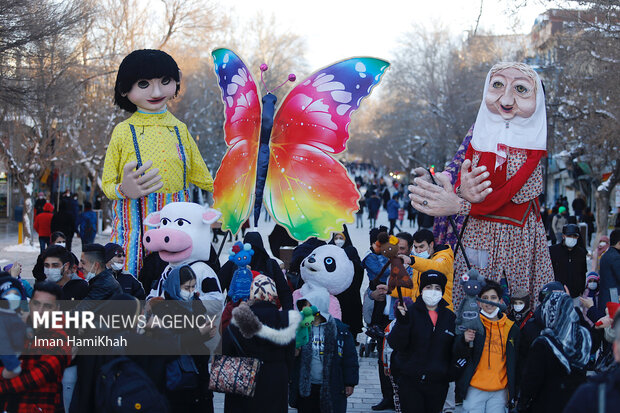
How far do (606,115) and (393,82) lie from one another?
2874 cm

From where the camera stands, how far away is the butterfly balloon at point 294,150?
21.3ft

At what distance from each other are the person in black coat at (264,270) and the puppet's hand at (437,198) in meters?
1.23

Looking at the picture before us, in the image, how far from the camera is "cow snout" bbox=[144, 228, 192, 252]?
5.73m

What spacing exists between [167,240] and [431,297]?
77.8 inches

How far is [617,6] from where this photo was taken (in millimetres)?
13391

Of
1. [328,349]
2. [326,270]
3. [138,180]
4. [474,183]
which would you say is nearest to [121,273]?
[138,180]

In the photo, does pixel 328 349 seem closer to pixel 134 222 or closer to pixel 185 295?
pixel 185 295

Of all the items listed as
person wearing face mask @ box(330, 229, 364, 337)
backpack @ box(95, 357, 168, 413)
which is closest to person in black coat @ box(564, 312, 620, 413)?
backpack @ box(95, 357, 168, 413)

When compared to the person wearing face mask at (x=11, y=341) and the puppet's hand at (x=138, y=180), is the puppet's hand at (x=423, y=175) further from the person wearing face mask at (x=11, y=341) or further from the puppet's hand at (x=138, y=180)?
the person wearing face mask at (x=11, y=341)

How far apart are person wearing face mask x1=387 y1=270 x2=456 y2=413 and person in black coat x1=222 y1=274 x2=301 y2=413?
0.81 metres

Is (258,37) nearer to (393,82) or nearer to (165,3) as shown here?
(393,82)

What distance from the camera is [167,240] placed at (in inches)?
226

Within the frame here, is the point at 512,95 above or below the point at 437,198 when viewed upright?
above

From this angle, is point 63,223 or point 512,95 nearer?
point 512,95
